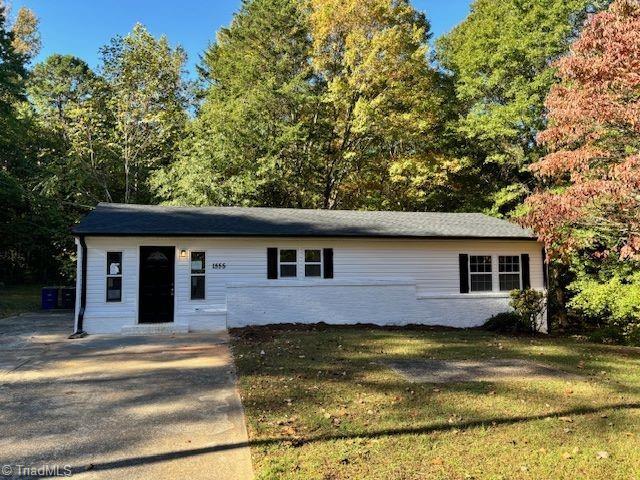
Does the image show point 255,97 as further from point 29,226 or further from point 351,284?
point 29,226

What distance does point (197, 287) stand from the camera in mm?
13031

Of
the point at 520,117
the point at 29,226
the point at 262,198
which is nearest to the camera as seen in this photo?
the point at 520,117

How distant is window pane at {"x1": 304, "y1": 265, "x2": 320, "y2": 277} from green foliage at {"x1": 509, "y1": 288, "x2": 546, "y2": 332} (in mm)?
6146

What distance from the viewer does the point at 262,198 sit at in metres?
22.2

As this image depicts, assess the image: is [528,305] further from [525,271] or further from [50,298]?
[50,298]

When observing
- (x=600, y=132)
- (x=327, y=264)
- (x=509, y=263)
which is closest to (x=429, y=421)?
(x=600, y=132)

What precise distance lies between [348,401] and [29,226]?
2715 centimetres

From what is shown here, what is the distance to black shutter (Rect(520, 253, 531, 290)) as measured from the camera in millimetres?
15188

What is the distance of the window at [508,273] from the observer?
595 inches

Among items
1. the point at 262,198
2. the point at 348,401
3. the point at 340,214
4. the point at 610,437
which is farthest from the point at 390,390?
the point at 262,198

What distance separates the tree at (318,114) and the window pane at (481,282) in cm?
717

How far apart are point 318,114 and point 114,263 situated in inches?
535

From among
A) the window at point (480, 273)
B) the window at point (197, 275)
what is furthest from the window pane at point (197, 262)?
the window at point (480, 273)

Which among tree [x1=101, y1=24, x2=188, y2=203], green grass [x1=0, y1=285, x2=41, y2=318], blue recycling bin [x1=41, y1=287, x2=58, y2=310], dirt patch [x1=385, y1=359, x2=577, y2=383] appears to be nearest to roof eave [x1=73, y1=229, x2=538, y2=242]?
dirt patch [x1=385, y1=359, x2=577, y2=383]
